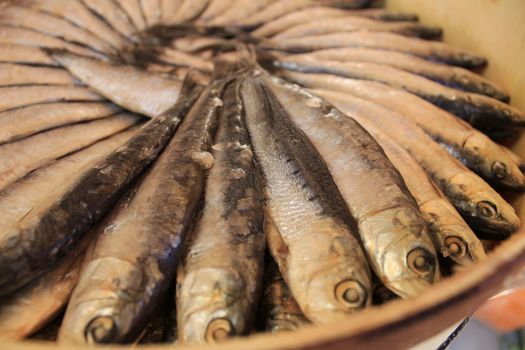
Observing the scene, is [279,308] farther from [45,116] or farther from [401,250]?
[45,116]

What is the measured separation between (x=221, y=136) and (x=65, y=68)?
103cm

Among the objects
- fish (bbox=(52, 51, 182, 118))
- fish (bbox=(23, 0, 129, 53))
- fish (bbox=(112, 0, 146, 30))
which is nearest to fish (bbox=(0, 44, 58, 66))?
fish (bbox=(52, 51, 182, 118))

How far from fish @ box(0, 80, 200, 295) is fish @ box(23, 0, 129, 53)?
3.73ft

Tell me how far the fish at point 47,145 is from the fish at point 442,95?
1.02 metres

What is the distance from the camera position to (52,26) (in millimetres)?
2174

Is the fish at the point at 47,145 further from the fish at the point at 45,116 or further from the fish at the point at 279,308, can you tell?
the fish at the point at 279,308

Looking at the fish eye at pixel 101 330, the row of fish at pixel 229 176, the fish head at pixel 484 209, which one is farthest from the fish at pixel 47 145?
the fish head at pixel 484 209

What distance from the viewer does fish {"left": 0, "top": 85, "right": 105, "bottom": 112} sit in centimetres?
168

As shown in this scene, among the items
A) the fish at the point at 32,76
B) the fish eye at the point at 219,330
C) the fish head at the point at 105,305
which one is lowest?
the fish eye at the point at 219,330

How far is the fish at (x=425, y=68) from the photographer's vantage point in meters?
1.87

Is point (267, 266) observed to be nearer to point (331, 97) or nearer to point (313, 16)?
point (331, 97)

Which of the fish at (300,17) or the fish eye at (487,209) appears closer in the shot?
the fish eye at (487,209)

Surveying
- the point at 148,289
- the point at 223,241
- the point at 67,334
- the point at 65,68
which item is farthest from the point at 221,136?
the point at 65,68

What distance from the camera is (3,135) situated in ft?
4.86
